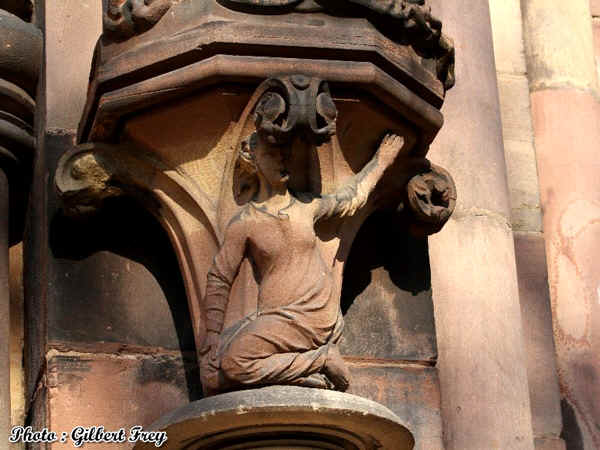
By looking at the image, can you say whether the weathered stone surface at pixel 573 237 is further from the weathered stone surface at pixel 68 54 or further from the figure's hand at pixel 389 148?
the weathered stone surface at pixel 68 54

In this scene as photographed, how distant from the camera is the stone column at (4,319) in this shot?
4.15 meters

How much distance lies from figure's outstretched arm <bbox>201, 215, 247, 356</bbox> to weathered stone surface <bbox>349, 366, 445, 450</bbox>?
1.40 ft

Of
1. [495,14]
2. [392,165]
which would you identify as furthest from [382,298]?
[495,14]

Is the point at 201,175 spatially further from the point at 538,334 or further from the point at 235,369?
the point at 538,334

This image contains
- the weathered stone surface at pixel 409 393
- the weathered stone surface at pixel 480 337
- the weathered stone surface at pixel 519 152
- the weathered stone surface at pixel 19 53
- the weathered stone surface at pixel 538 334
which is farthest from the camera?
the weathered stone surface at pixel 519 152

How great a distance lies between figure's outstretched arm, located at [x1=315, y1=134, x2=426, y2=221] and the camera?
3.96m

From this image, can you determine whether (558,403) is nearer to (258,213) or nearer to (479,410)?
(479,410)

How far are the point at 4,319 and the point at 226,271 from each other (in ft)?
1.95

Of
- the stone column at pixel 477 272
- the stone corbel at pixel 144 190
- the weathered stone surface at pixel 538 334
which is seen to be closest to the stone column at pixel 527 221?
the weathered stone surface at pixel 538 334

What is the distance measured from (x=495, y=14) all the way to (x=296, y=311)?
1.76m

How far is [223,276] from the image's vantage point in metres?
3.88

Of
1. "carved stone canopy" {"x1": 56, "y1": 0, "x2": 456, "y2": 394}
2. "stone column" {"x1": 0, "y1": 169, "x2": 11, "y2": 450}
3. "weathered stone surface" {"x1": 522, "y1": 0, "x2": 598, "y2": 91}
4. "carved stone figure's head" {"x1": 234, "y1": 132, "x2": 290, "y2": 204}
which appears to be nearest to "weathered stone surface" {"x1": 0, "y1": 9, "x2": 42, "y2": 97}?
"stone column" {"x1": 0, "y1": 169, "x2": 11, "y2": 450}

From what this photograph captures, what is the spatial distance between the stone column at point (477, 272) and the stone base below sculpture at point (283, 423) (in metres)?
0.64

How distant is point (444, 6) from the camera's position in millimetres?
4984
